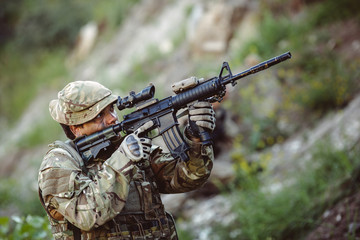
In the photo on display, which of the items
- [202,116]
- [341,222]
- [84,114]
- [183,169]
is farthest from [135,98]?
[341,222]

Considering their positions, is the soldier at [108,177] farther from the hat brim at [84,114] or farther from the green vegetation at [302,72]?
the green vegetation at [302,72]

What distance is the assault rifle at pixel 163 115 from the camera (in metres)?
2.91

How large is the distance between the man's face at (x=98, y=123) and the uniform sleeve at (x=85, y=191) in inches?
14.8

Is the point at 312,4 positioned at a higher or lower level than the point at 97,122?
higher

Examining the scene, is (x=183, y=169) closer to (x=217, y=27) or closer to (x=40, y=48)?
(x=217, y=27)

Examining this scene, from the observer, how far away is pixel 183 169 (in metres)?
3.01

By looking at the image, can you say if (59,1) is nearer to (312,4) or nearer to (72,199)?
(312,4)

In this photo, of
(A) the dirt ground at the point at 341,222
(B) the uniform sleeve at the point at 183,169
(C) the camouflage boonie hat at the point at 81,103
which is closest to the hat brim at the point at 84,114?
(C) the camouflage boonie hat at the point at 81,103

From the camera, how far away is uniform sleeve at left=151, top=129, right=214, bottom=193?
297cm

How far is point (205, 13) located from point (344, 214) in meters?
7.17

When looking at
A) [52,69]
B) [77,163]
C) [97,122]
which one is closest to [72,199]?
[77,163]

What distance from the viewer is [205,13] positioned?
32.8 feet

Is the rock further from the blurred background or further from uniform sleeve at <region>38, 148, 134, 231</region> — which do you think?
uniform sleeve at <region>38, 148, 134, 231</region>

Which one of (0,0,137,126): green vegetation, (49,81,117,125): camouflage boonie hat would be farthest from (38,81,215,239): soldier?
(0,0,137,126): green vegetation
